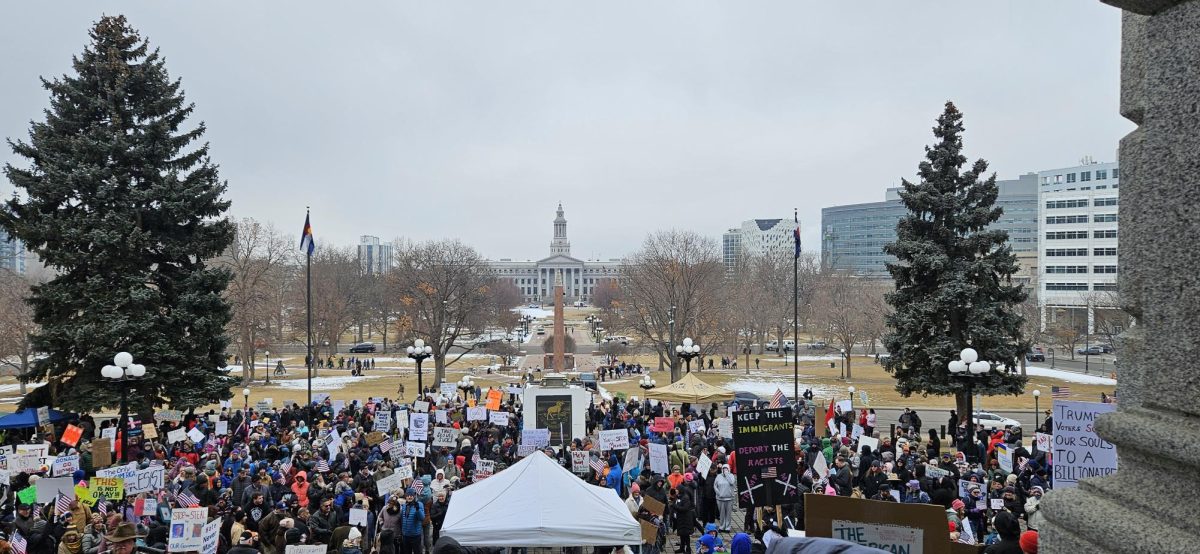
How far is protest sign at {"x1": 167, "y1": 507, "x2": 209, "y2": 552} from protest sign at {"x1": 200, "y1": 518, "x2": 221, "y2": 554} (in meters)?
0.04

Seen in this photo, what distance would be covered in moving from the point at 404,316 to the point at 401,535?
42.8 metres

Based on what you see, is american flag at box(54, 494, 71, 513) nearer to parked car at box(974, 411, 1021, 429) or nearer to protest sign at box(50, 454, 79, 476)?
protest sign at box(50, 454, 79, 476)

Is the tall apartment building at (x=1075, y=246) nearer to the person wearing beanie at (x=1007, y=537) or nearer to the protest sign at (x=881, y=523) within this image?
the person wearing beanie at (x=1007, y=537)

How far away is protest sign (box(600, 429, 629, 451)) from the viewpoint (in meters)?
17.2

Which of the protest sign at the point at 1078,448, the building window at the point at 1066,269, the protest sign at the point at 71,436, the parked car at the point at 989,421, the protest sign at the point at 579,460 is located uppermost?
the building window at the point at 1066,269

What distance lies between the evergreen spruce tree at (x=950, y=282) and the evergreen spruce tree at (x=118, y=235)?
24.8 metres

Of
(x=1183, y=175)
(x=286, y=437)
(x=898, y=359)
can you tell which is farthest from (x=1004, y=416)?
(x=1183, y=175)

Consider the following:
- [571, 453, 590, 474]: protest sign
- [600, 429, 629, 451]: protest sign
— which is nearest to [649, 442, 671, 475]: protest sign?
[571, 453, 590, 474]: protest sign

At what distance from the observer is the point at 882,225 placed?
185125 millimetres

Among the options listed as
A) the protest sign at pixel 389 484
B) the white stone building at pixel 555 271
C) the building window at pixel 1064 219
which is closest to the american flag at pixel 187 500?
the protest sign at pixel 389 484

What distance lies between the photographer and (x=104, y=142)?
26.0 metres

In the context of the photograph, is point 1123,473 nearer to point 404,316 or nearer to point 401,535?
point 401,535

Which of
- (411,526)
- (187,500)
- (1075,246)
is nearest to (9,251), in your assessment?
(187,500)

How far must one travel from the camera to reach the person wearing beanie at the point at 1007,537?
7965 mm
